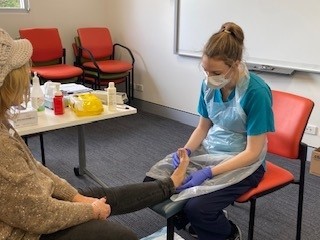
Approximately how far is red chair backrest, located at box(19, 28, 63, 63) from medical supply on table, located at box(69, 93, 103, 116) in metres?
2.09

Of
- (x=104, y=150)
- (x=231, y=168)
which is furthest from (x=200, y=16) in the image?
(x=231, y=168)

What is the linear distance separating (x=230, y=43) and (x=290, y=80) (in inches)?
68.0

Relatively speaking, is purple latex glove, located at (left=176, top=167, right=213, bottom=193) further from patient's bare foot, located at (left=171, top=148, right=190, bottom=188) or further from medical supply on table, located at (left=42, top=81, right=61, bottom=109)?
medical supply on table, located at (left=42, top=81, right=61, bottom=109)

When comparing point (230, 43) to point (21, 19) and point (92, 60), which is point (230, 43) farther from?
point (21, 19)

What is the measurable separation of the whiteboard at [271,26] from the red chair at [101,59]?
3.22ft

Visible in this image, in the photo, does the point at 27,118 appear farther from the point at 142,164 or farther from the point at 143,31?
the point at 143,31

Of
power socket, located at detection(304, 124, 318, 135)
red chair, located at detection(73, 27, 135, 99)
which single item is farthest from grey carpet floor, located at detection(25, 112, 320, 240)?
red chair, located at detection(73, 27, 135, 99)

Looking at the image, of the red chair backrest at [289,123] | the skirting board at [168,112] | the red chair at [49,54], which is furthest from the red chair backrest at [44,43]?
the red chair backrest at [289,123]

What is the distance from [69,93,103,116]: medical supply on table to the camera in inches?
78.6

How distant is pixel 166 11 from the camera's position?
389 centimetres

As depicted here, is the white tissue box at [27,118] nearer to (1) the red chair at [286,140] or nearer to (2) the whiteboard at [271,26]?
(1) the red chair at [286,140]

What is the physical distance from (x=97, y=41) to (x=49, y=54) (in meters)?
0.61

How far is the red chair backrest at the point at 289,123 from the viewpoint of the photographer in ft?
5.21

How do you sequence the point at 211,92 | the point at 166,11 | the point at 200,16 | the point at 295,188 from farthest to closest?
the point at 166,11 < the point at 200,16 < the point at 295,188 < the point at 211,92
